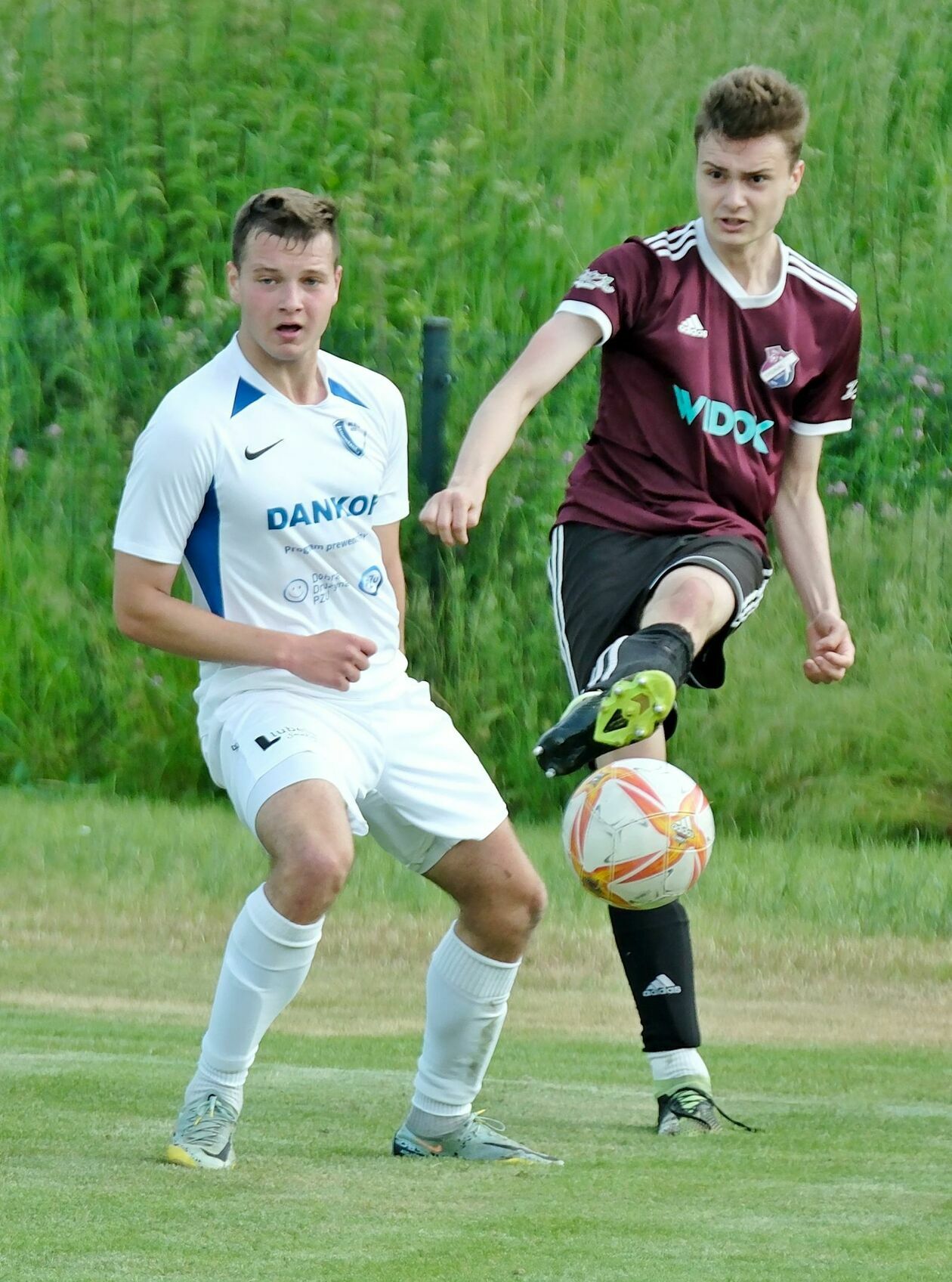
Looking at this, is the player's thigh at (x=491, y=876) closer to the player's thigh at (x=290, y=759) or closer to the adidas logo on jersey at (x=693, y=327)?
the player's thigh at (x=290, y=759)

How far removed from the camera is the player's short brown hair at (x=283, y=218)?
16.6 ft

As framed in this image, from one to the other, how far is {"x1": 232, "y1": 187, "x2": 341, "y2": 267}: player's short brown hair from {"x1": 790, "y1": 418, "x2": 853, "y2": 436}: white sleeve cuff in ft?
4.78

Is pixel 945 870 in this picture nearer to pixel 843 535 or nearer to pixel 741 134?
pixel 843 535

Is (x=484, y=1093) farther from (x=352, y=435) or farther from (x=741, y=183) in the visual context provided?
(x=741, y=183)

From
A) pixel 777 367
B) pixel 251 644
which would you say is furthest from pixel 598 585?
pixel 251 644

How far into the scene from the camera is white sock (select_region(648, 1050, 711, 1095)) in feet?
19.0

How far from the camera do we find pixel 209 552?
5055 mm

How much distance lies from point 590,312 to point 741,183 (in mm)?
505

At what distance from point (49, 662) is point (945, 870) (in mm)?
5134

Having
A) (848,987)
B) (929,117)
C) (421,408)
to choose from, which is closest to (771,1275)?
(848,987)

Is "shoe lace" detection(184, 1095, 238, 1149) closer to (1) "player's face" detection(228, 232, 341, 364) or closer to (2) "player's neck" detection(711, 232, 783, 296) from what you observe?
(1) "player's face" detection(228, 232, 341, 364)

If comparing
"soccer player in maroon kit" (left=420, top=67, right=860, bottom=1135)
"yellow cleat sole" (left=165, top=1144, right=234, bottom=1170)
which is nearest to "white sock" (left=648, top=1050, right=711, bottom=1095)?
"soccer player in maroon kit" (left=420, top=67, right=860, bottom=1135)

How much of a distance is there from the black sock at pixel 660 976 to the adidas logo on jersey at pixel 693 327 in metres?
1.44

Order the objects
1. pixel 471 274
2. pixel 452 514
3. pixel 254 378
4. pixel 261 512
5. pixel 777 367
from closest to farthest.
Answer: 1. pixel 452 514
2. pixel 261 512
3. pixel 254 378
4. pixel 777 367
5. pixel 471 274
